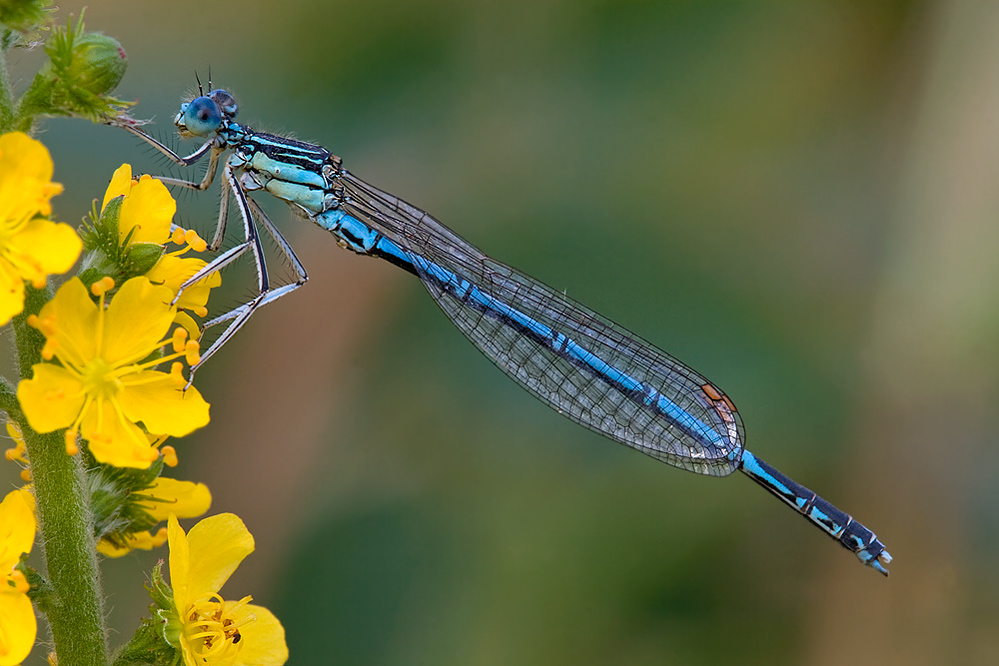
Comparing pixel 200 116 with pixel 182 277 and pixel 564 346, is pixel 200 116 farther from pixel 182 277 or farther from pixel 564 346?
pixel 564 346

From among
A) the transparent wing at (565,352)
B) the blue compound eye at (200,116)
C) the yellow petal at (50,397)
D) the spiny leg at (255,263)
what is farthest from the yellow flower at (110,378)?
the transparent wing at (565,352)

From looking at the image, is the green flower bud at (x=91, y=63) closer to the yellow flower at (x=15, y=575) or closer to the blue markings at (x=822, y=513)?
the yellow flower at (x=15, y=575)

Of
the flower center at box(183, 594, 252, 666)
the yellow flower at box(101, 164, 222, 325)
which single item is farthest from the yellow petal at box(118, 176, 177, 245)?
the flower center at box(183, 594, 252, 666)

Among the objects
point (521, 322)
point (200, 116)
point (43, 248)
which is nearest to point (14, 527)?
point (43, 248)

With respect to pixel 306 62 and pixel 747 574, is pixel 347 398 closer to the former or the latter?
pixel 306 62

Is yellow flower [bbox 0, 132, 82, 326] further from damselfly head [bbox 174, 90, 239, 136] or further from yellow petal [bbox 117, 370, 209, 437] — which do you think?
damselfly head [bbox 174, 90, 239, 136]

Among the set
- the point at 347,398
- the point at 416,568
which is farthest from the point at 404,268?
the point at 416,568
